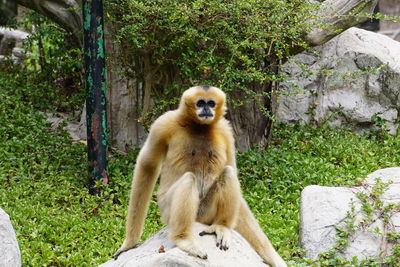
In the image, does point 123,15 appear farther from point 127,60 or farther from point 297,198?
point 297,198

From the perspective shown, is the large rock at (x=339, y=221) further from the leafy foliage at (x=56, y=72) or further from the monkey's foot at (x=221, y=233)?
the leafy foliage at (x=56, y=72)

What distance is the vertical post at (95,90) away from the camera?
25.7 ft

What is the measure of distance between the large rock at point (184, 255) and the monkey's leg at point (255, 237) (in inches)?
4.9

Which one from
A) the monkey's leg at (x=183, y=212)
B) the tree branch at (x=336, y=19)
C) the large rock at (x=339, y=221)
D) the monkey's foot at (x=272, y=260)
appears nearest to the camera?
the monkey's leg at (x=183, y=212)

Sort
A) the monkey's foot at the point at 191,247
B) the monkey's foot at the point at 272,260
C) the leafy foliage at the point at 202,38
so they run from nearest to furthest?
the monkey's foot at the point at 191,247 < the monkey's foot at the point at 272,260 < the leafy foliage at the point at 202,38

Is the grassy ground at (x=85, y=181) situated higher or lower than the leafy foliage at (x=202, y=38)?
lower

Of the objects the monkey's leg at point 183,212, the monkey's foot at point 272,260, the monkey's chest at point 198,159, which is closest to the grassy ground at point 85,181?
the monkey's foot at point 272,260

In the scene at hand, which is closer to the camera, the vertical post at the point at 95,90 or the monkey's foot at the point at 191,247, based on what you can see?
the monkey's foot at the point at 191,247

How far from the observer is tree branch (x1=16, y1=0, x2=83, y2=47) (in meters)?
10.1

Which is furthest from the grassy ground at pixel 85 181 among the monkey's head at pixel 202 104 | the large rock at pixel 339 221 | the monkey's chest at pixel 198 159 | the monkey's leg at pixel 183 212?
the monkey's head at pixel 202 104

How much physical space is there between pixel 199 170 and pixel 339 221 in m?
2.15

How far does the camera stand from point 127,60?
9.44m

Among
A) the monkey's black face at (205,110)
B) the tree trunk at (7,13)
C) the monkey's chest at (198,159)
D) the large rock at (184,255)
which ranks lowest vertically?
the large rock at (184,255)

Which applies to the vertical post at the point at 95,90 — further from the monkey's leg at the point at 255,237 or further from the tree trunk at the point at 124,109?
the monkey's leg at the point at 255,237
